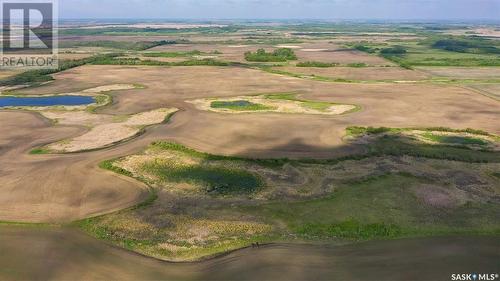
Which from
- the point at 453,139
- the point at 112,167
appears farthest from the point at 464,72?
the point at 112,167

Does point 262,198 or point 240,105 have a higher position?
point 240,105

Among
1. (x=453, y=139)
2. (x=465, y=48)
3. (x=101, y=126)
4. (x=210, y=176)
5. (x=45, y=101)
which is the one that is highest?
(x=465, y=48)

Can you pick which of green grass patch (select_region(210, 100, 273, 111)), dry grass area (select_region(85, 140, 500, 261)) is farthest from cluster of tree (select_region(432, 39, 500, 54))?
dry grass area (select_region(85, 140, 500, 261))

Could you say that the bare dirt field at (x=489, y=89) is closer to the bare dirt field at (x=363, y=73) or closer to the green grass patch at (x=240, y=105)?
the bare dirt field at (x=363, y=73)

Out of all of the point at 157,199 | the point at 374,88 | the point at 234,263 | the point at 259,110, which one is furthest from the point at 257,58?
the point at 234,263

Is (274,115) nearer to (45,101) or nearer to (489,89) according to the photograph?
(45,101)

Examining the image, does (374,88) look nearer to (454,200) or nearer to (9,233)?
(454,200)

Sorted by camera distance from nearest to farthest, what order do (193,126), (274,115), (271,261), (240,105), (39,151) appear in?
1. (271,261)
2. (39,151)
3. (193,126)
4. (274,115)
5. (240,105)
